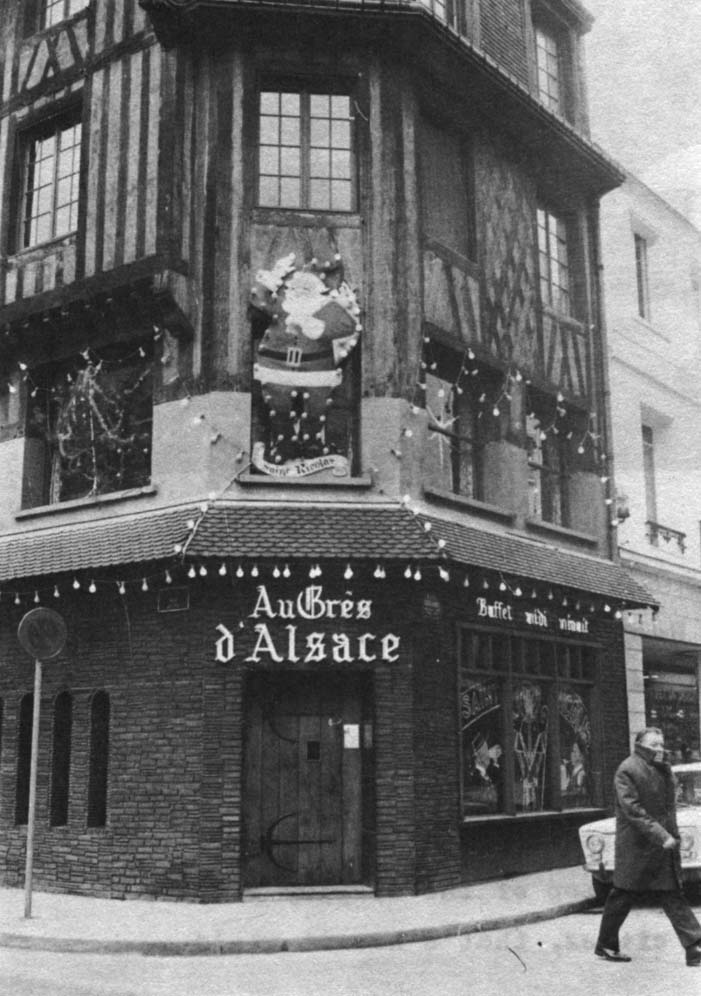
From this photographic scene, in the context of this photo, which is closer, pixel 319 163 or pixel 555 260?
pixel 319 163

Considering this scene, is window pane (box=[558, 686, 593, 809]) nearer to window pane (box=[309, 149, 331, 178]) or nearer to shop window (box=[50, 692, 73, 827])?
shop window (box=[50, 692, 73, 827])

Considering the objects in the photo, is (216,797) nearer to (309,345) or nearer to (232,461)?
(232,461)

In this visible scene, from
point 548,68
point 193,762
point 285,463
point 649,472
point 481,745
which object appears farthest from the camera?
point 649,472

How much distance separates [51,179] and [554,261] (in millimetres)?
7600

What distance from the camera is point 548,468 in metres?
17.4

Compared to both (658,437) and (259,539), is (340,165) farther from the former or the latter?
(658,437)

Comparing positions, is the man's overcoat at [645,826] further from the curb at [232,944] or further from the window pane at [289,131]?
the window pane at [289,131]

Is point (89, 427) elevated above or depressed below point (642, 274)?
below

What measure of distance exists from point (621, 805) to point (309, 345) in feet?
22.9

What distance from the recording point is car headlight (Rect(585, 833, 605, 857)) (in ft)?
40.6

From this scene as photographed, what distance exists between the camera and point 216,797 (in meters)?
12.8

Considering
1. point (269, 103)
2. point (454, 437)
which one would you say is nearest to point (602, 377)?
point (454, 437)

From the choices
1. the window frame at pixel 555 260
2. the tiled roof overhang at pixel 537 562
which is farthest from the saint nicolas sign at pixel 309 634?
the window frame at pixel 555 260

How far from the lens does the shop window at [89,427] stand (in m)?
14.9
